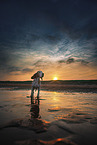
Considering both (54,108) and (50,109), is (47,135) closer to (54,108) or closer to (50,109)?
(50,109)

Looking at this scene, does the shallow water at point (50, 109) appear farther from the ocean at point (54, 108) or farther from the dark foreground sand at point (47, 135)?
the dark foreground sand at point (47, 135)

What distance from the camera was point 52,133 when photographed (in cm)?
249

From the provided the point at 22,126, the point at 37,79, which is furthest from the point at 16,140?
the point at 37,79

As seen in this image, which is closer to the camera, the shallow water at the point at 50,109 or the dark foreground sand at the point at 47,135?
the dark foreground sand at the point at 47,135

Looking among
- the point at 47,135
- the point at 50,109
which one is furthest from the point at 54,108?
the point at 47,135

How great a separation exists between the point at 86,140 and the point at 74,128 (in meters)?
0.61

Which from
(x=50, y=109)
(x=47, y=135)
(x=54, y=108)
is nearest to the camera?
(x=47, y=135)

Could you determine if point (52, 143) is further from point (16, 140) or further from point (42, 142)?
point (16, 140)

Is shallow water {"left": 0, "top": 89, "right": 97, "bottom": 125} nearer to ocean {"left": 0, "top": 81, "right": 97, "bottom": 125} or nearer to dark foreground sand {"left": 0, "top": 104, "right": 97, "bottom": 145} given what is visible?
ocean {"left": 0, "top": 81, "right": 97, "bottom": 125}

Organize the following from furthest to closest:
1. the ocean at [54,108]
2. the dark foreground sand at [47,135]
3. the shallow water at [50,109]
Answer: the shallow water at [50,109] → the ocean at [54,108] → the dark foreground sand at [47,135]

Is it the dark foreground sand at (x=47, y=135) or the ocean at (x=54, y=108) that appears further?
the ocean at (x=54, y=108)

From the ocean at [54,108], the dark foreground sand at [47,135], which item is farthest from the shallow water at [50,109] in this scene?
the dark foreground sand at [47,135]

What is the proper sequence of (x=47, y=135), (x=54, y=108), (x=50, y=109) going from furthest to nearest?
1. (x=54, y=108)
2. (x=50, y=109)
3. (x=47, y=135)

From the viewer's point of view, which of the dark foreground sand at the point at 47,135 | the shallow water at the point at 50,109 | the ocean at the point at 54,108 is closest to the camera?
the dark foreground sand at the point at 47,135
